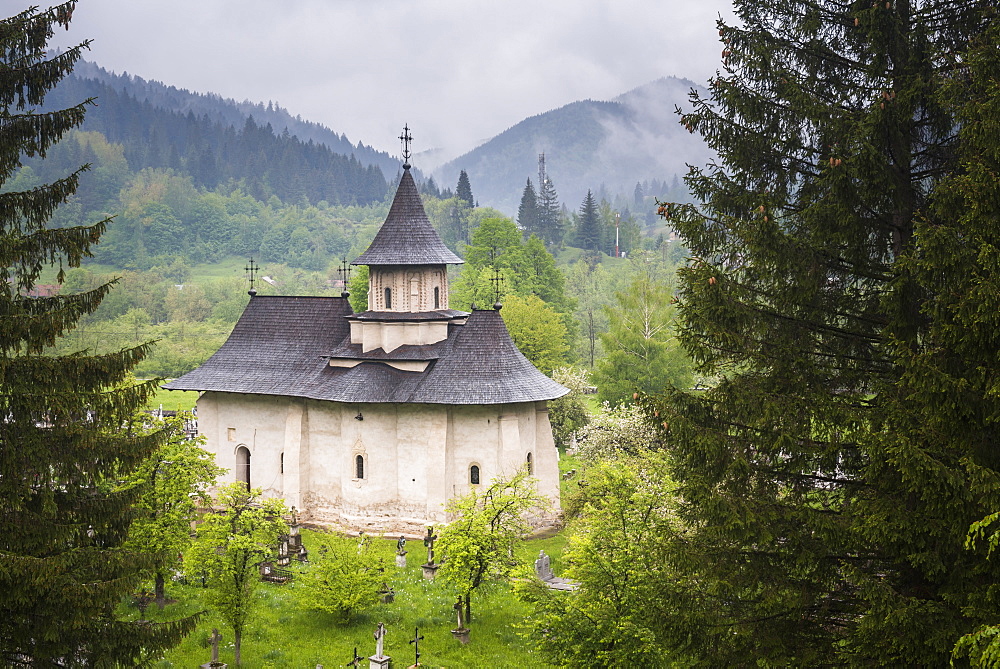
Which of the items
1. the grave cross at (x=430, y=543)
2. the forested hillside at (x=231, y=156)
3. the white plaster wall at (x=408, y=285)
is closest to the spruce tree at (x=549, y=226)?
the forested hillside at (x=231, y=156)

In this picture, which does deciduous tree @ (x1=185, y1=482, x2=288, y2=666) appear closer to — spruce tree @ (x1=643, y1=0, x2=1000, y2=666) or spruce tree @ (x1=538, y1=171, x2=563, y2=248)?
spruce tree @ (x1=643, y1=0, x2=1000, y2=666)

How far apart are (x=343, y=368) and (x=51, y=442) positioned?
19.2 metres

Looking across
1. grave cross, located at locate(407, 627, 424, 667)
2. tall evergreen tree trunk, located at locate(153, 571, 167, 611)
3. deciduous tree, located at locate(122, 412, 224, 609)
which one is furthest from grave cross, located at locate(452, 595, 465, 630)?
tall evergreen tree trunk, located at locate(153, 571, 167, 611)

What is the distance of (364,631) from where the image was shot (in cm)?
2100

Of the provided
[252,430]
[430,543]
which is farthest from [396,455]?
[252,430]

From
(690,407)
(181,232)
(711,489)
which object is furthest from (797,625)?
(181,232)

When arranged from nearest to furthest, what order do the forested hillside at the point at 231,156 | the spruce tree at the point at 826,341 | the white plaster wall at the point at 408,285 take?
the spruce tree at the point at 826,341
the white plaster wall at the point at 408,285
the forested hillside at the point at 231,156

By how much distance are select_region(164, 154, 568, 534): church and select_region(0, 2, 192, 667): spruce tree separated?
Answer: 16.1m

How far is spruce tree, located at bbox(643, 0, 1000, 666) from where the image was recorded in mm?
8742

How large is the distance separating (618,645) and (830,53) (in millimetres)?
9249

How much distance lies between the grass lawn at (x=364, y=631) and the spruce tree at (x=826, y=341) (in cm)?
874

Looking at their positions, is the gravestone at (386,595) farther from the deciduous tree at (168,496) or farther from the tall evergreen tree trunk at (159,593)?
the tall evergreen tree trunk at (159,593)

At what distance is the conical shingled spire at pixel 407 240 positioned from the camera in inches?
1189

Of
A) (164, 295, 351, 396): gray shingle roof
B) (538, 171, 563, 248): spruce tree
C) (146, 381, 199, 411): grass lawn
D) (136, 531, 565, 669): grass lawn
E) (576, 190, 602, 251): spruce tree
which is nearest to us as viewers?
(136, 531, 565, 669): grass lawn
